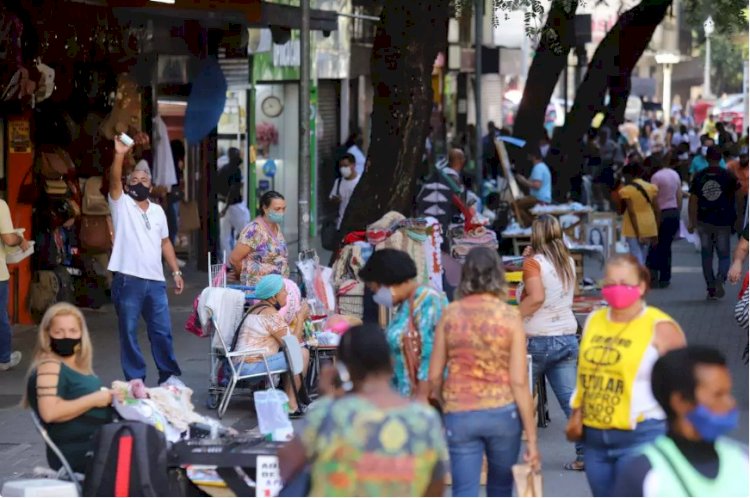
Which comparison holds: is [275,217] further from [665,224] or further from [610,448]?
[665,224]

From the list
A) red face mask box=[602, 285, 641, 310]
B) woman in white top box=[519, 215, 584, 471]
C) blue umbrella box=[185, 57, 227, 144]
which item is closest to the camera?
red face mask box=[602, 285, 641, 310]


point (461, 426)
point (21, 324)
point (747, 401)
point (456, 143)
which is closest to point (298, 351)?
point (747, 401)

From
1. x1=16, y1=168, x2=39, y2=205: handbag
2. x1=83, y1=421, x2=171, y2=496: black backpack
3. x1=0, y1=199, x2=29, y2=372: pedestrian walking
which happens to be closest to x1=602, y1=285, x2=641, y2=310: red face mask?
x1=83, y1=421, x2=171, y2=496: black backpack

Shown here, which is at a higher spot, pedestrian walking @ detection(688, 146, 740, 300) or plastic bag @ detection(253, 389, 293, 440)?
pedestrian walking @ detection(688, 146, 740, 300)

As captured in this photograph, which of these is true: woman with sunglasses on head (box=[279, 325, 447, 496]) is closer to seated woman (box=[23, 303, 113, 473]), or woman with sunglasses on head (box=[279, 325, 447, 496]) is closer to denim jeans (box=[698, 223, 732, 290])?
seated woman (box=[23, 303, 113, 473])

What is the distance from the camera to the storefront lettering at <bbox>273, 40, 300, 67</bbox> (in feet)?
75.1

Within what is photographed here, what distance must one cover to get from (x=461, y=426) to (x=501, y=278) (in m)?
0.70

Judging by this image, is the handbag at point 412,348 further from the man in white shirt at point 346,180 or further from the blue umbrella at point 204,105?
the man in white shirt at point 346,180

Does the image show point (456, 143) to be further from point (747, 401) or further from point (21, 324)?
point (747, 401)

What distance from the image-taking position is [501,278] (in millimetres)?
6777

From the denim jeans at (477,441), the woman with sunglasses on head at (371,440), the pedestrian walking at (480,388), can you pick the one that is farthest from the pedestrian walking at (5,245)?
the woman with sunglasses on head at (371,440)

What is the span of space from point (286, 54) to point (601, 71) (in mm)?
4978

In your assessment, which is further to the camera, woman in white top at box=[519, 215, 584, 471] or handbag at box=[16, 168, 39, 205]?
handbag at box=[16, 168, 39, 205]

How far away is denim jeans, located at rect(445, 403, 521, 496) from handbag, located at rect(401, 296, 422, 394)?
1.46 feet
